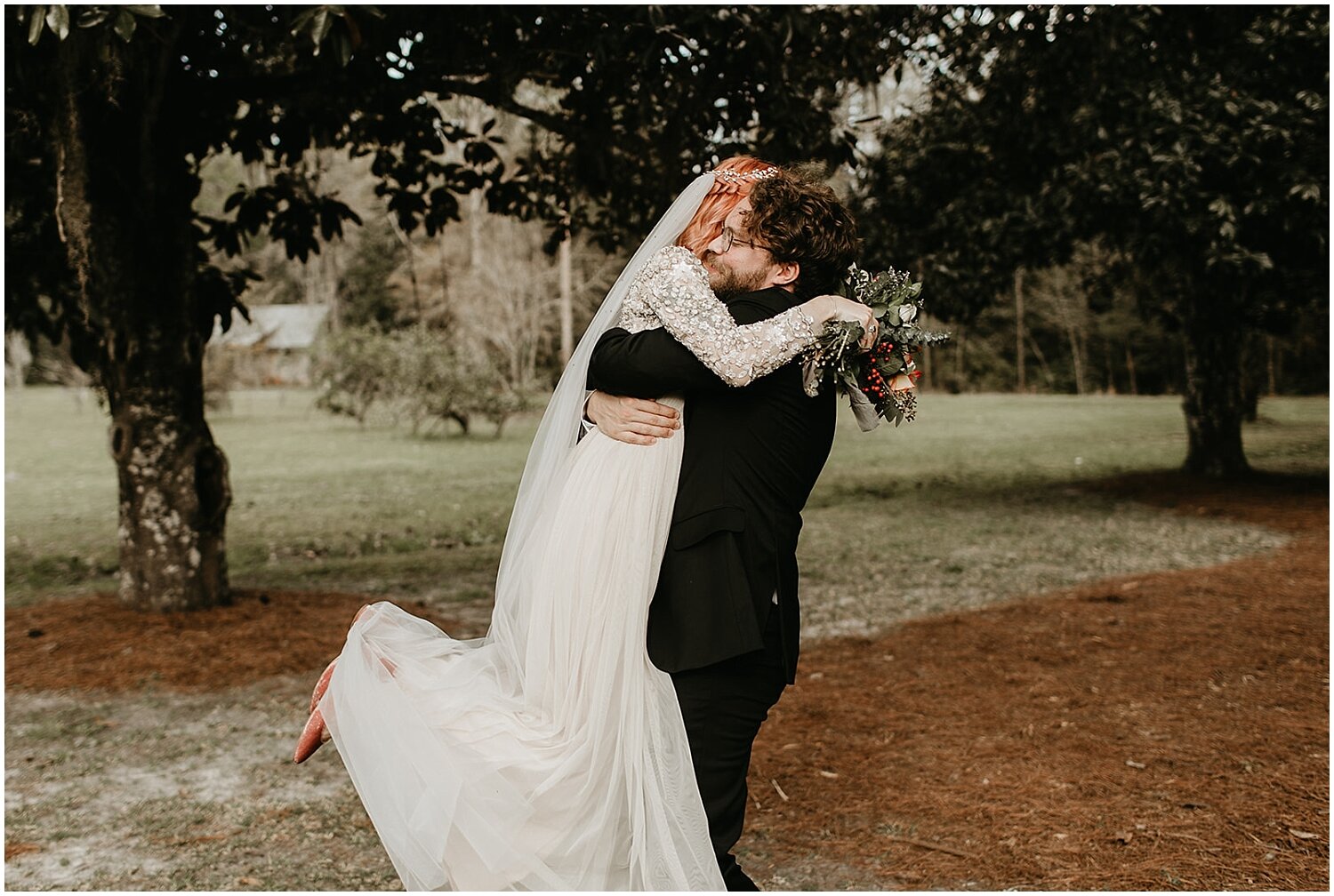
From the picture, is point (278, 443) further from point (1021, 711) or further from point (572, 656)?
point (572, 656)

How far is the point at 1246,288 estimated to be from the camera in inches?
512

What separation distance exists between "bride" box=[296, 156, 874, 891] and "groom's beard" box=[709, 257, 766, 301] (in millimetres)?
97

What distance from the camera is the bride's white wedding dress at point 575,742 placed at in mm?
2672

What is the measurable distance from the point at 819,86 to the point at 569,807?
685cm

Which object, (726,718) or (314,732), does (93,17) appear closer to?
(314,732)

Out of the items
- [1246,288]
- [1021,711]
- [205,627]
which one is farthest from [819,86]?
[1246,288]

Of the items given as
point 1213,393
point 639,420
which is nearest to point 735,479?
point 639,420

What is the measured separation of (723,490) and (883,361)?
1.69 ft

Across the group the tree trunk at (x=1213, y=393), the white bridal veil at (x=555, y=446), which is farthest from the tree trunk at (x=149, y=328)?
the tree trunk at (x=1213, y=393)

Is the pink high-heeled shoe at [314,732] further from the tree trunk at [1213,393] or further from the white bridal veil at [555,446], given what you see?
the tree trunk at [1213,393]

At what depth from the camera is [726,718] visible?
271cm

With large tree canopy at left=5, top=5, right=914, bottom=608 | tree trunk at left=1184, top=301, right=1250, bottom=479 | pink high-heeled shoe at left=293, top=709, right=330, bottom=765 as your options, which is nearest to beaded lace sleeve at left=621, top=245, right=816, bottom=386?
pink high-heeled shoe at left=293, top=709, right=330, bottom=765

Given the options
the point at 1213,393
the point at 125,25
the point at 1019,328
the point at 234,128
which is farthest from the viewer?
the point at 1019,328

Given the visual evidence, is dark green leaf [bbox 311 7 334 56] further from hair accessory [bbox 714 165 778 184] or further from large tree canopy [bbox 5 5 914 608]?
hair accessory [bbox 714 165 778 184]
